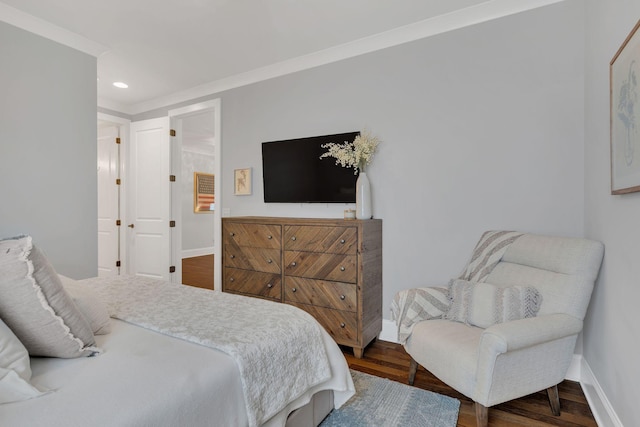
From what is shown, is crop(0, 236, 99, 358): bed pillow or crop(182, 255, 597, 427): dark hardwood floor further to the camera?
crop(182, 255, 597, 427): dark hardwood floor

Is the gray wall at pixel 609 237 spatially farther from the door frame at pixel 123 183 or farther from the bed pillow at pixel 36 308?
the door frame at pixel 123 183

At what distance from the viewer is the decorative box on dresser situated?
2.52m

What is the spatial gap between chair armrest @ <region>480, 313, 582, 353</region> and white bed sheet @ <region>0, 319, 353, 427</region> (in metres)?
0.99

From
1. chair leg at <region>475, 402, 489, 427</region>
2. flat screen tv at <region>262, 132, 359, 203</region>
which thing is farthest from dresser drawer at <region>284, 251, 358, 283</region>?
chair leg at <region>475, 402, 489, 427</region>

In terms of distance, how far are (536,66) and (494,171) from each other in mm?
768

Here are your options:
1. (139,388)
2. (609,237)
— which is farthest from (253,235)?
(609,237)

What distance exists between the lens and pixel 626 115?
141 cm

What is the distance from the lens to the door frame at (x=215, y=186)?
3.72m

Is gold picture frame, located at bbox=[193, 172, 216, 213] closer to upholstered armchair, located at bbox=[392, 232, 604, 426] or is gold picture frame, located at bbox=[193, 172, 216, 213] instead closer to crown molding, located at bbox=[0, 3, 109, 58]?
crown molding, located at bbox=[0, 3, 109, 58]

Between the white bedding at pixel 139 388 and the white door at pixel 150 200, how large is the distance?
127 inches

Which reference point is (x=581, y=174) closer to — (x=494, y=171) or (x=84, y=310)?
(x=494, y=171)

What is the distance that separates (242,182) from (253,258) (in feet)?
3.43

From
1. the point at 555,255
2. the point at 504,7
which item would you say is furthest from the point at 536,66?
the point at 555,255

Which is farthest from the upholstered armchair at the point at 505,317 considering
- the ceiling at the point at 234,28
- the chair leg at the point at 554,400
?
the ceiling at the point at 234,28
